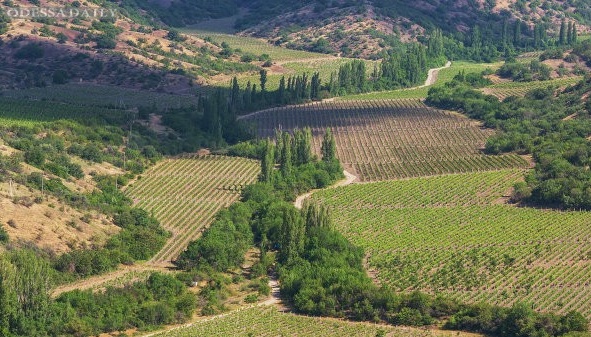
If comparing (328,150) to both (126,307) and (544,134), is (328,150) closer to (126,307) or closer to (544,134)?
(544,134)

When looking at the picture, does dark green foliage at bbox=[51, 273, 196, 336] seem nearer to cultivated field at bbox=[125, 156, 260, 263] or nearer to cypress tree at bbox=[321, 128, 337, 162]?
cultivated field at bbox=[125, 156, 260, 263]

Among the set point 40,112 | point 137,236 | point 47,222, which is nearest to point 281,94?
point 40,112

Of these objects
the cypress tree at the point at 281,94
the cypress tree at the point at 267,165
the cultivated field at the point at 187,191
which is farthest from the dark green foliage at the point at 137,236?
the cypress tree at the point at 281,94

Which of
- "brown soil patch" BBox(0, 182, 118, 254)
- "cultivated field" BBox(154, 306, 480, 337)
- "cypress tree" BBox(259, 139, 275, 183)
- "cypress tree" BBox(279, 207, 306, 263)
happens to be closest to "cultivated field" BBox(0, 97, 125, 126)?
"cypress tree" BBox(259, 139, 275, 183)

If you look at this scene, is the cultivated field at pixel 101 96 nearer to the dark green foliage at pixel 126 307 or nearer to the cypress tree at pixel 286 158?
the cypress tree at pixel 286 158

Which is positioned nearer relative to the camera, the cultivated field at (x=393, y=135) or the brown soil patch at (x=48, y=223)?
the brown soil patch at (x=48, y=223)
